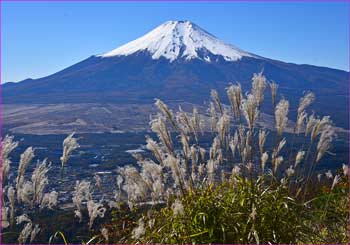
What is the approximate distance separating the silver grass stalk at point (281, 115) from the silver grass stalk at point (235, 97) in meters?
0.37

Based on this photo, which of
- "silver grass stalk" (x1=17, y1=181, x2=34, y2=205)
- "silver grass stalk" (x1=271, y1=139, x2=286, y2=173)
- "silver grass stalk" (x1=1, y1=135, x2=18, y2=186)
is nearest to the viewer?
"silver grass stalk" (x1=1, y1=135, x2=18, y2=186)

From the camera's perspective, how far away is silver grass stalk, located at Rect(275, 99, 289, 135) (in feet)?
15.6

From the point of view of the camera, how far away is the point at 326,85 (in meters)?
170

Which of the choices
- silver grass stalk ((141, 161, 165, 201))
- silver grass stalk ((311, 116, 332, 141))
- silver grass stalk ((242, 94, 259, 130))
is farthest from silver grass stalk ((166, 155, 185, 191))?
silver grass stalk ((311, 116, 332, 141))

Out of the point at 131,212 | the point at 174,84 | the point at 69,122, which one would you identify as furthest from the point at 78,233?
the point at 174,84

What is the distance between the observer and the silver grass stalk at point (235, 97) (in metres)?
4.94

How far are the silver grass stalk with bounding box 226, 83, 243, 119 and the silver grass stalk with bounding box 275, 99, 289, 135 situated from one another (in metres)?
0.37

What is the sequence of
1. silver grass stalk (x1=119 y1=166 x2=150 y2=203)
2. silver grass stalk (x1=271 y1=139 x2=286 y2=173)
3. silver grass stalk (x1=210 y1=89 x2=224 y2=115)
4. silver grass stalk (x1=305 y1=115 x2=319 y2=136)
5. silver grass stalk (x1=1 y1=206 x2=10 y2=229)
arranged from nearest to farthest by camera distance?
silver grass stalk (x1=1 y1=206 x2=10 y2=229) → silver grass stalk (x1=119 y1=166 x2=150 y2=203) → silver grass stalk (x1=271 y1=139 x2=286 y2=173) → silver grass stalk (x1=305 y1=115 x2=319 y2=136) → silver grass stalk (x1=210 y1=89 x2=224 y2=115)

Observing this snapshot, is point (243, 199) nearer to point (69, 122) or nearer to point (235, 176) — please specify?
point (235, 176)

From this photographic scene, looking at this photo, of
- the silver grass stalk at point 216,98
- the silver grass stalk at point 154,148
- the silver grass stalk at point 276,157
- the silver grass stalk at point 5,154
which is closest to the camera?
the silver grass stalk at point 5,154

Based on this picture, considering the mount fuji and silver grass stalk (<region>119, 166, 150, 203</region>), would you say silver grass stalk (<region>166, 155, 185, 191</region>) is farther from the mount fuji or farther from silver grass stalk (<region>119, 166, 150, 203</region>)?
the mount fuji

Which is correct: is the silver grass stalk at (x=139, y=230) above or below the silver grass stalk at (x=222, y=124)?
below

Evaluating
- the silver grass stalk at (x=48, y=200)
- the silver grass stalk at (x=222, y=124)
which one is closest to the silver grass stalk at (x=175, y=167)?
the silver grass stalk at (x=222, y=124)

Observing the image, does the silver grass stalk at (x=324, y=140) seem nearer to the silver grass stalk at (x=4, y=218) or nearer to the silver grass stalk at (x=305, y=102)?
the silver grass stalk at (x=305, y=102)
